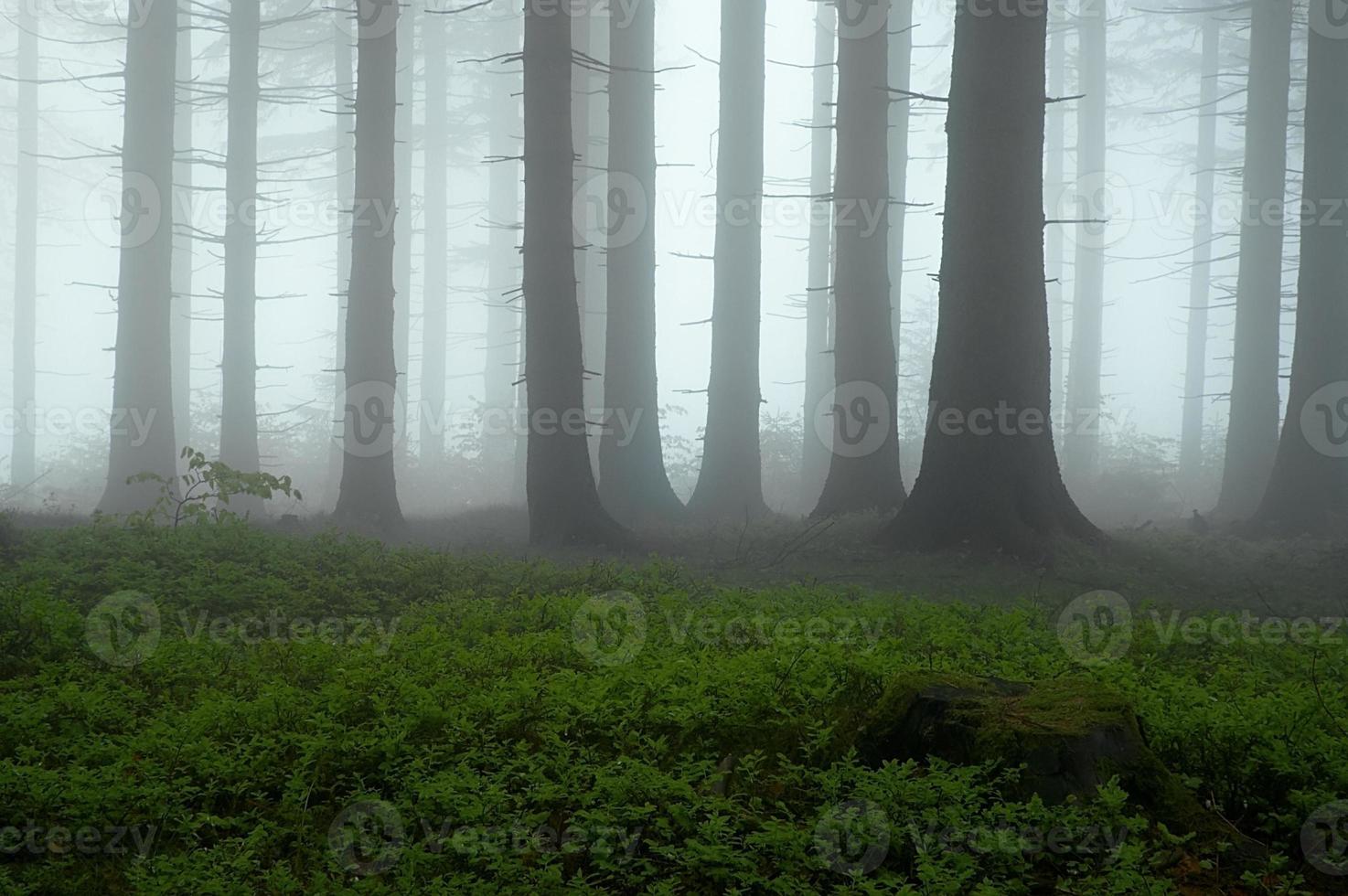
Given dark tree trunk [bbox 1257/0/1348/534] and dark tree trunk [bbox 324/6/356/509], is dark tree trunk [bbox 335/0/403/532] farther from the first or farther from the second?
dark tree trunk [bbox 1257/0/1348/534]

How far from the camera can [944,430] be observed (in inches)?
460

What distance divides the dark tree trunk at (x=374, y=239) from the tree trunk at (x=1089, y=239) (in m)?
19.2

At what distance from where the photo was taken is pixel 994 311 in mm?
11695

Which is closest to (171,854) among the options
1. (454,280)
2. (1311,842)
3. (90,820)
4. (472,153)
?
(90,820)

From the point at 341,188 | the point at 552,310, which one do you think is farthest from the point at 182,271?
the point at 552,310

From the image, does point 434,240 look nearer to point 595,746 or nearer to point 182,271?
point 182,271

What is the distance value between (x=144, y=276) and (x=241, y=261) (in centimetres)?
271

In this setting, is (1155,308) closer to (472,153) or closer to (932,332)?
(932,332)

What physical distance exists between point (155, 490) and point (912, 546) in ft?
47.4

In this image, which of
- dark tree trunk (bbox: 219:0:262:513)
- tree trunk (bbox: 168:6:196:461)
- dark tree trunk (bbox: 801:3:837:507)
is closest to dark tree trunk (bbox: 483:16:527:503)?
tree trunk (bbox: 168:6:196:461)

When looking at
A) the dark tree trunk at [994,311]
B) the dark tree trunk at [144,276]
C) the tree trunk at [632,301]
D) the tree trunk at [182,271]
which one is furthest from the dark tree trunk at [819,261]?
the tree trunk at [182,271]

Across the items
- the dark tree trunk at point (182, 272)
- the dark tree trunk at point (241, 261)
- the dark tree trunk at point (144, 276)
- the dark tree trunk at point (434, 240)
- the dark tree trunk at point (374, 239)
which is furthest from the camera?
the dark tree trunk at point (434, 240)

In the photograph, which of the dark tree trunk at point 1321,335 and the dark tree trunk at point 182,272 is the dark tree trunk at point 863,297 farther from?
the dark tree trunk at point 182,272

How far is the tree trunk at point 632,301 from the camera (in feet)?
56.1
